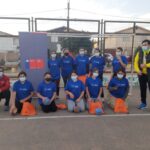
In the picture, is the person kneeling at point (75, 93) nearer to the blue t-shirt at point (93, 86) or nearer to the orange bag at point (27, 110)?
the blue t-shirt at point (93, 86)

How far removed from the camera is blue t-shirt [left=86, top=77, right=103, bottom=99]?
27.9 feet

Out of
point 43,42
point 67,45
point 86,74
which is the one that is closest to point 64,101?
point 86,74

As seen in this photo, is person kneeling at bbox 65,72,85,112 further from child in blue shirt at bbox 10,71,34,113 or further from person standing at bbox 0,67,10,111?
person standing at bbox 0,67,10,111

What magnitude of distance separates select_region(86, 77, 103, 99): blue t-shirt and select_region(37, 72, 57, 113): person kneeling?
41.9 inches

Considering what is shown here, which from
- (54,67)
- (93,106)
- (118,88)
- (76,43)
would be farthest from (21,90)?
(76,43)

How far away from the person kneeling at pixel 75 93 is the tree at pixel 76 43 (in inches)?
133

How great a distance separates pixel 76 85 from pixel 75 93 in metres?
0.23

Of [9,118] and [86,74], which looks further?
[86,74]

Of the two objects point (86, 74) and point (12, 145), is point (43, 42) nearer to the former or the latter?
point (86, 74)

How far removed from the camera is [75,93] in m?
8.35

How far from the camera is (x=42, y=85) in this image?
27.1ft

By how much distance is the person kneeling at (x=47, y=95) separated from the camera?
26.5 ft

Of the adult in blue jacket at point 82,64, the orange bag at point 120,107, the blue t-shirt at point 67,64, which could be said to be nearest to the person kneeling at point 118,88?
the orange bag at point 120,107

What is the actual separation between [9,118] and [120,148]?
10.9 ft
